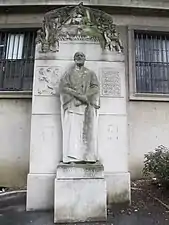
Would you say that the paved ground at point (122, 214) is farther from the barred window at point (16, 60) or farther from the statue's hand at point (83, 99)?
the barred window at point (16, 60)

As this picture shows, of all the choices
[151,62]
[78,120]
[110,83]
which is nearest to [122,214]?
[78,120]

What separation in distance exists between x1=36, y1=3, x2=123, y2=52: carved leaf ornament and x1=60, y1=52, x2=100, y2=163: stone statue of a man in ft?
3.81

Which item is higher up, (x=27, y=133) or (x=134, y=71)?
(x=134, y=71)

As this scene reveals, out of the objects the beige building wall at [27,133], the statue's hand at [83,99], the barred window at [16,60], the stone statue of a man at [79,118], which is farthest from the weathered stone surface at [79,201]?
the barred window at [16,60]

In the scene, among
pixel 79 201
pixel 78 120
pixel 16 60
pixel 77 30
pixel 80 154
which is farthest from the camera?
pixel 16 60

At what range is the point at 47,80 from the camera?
5.96m

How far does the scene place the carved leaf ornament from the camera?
6.17 metres

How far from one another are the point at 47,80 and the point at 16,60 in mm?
3711

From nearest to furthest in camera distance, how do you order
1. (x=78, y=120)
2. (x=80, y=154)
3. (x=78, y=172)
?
(x=78, y=172)
(x=80, y=154)
(x=78, y=120)

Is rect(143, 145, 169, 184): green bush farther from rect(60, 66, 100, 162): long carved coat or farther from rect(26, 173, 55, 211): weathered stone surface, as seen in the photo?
rect(26, 173, 55, 211): weathered stone surface

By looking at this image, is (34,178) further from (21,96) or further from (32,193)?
(21,96)

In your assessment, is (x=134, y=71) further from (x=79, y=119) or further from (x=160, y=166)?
(x=79, y=119)

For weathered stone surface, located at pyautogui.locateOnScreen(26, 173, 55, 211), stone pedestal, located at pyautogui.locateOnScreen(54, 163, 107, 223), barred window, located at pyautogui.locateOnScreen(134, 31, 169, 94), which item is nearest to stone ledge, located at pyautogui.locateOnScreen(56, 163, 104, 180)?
stone pedestal, located at pyautogui.locateOnScreen(54, 163, 107, 223)

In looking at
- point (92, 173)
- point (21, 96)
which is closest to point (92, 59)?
point (92, 173)
